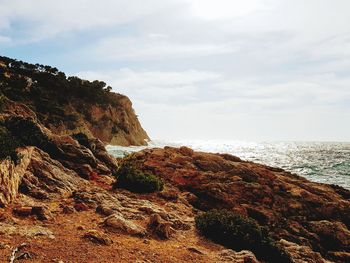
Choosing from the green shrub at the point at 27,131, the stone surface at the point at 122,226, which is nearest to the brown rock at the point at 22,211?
the stone surface at the point at 122,226

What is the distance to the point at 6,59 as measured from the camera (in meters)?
85.6

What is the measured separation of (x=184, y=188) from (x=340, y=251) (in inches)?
380

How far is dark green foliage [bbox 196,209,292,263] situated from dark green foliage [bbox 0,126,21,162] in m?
8.33

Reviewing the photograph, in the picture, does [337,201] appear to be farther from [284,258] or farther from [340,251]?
[284,258]

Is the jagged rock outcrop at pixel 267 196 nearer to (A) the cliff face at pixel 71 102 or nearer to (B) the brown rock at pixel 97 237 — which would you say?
(B) the brown rock at pixel 97 237

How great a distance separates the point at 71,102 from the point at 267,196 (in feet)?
255

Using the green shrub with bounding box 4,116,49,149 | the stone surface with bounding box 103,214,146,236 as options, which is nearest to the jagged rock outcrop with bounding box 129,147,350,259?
the stone surface with bounding box 103,214,146,236

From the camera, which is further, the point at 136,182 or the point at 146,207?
the point at 136,182

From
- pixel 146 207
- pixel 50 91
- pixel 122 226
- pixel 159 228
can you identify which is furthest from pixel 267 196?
pixel 50 91

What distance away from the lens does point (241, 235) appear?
12.5 meters

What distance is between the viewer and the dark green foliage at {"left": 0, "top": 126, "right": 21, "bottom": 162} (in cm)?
1261

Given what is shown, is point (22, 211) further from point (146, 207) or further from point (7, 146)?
point (146, 207)

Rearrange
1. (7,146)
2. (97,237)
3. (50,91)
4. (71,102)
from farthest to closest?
(71,102) → (50,91) → (7,146) → (97,237)

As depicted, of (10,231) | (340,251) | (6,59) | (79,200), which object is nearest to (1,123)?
(79,200)
